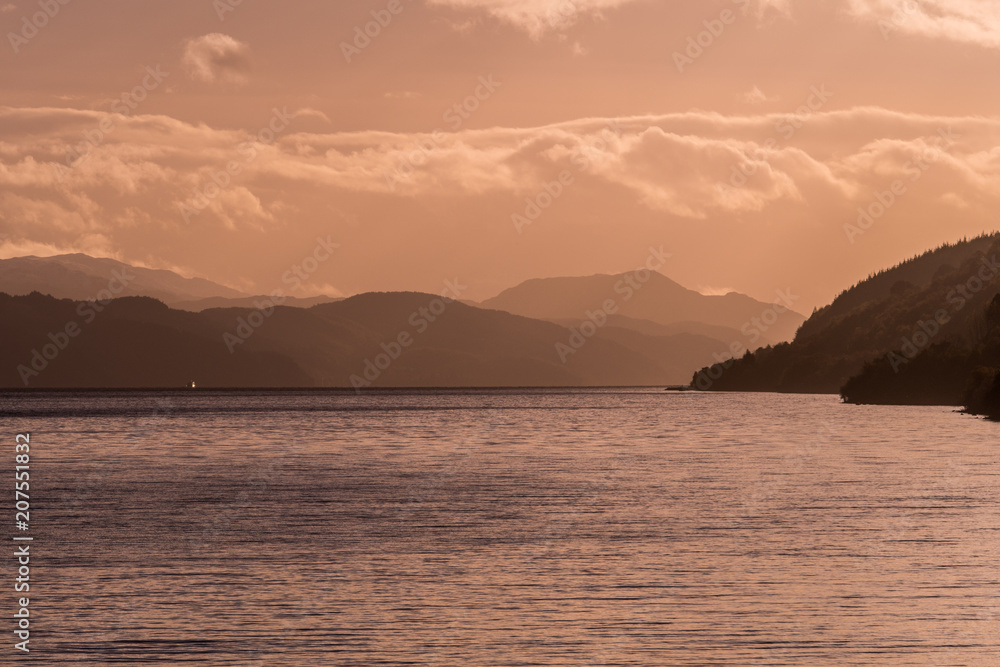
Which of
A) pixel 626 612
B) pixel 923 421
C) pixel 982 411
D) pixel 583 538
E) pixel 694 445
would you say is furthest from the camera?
pixel 982 411

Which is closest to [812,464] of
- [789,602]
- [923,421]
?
[789,602]

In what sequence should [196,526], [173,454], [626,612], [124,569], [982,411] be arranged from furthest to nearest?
[982,411]
[173,454]
[196,526]
[124,569]
[626,612]

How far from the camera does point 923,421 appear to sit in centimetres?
16650

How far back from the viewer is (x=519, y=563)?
4262cm

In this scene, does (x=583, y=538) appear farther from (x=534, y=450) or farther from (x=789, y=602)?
(x=534, y=450)

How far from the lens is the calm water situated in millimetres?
30281

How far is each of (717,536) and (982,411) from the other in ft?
481

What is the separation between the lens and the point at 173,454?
4382 inches

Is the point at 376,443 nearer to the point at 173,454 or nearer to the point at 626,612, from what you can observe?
the point at 173,454

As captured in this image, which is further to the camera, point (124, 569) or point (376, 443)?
point (376, 443)

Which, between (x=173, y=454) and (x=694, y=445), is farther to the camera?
(x=694, y=445)

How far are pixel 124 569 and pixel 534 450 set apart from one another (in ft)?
247

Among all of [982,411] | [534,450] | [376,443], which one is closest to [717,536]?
[534,450]

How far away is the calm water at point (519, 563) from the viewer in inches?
1192
